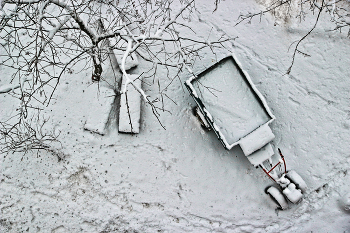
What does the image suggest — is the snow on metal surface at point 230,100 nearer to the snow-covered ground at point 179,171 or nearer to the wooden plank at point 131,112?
the snow-covered ground at point 179,171

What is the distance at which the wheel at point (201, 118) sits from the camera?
5305 mm

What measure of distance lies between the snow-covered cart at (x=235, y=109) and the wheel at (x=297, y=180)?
0.19 metres

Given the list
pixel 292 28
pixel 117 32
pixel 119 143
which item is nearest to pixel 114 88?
pixel 119 143

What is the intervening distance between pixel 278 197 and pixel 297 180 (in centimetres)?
48

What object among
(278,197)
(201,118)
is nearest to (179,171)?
(201,118)

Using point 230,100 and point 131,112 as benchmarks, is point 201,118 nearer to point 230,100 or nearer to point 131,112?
point 230,100

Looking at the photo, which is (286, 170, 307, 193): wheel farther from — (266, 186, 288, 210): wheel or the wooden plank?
the wooden plank

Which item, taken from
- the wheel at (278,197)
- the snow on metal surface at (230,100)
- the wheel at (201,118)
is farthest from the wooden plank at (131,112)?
the wheel at (278,197)

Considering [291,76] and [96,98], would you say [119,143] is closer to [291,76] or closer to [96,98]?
[96,98]

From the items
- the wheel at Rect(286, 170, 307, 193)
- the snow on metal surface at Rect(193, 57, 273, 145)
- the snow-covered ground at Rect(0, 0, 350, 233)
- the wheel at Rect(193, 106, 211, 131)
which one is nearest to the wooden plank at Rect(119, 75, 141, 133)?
the snow-covered ground at Rect(0, 0, 350, 233)

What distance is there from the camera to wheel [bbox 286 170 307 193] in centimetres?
534

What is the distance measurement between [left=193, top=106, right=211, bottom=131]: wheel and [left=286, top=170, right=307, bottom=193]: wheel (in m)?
1.73

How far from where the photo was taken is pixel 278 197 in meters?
5.26

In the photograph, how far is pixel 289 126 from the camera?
575cm
